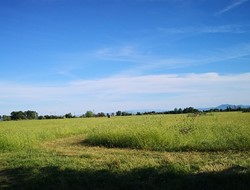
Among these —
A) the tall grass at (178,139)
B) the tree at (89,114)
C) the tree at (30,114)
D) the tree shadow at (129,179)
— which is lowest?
the tree shadow at (129,179)

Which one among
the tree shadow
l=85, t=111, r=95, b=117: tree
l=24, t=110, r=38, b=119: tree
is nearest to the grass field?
the tree shadow

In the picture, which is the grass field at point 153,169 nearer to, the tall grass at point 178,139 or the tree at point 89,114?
the tall grass at point 178,139

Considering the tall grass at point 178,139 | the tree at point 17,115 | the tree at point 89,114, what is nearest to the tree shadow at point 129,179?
the tall grass at point 178,139

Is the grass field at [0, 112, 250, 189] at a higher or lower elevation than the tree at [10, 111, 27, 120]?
lower

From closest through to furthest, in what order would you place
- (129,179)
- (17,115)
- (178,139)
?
(129,179) < (178,139) < (17,115)

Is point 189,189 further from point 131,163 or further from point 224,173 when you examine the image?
point 131,163

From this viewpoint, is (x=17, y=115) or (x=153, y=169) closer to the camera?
(x=153, y=169)

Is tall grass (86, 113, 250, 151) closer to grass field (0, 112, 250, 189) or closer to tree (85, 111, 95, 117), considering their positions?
grass field (0, 112, 250, 189)

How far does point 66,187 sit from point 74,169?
1635mm

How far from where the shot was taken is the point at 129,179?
8352mm

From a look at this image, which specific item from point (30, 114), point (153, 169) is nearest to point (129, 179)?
point (153, 169)

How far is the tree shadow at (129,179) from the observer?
304 inches

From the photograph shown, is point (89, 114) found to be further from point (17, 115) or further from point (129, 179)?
point (129, 179)

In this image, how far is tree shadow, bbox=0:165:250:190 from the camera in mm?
7727
